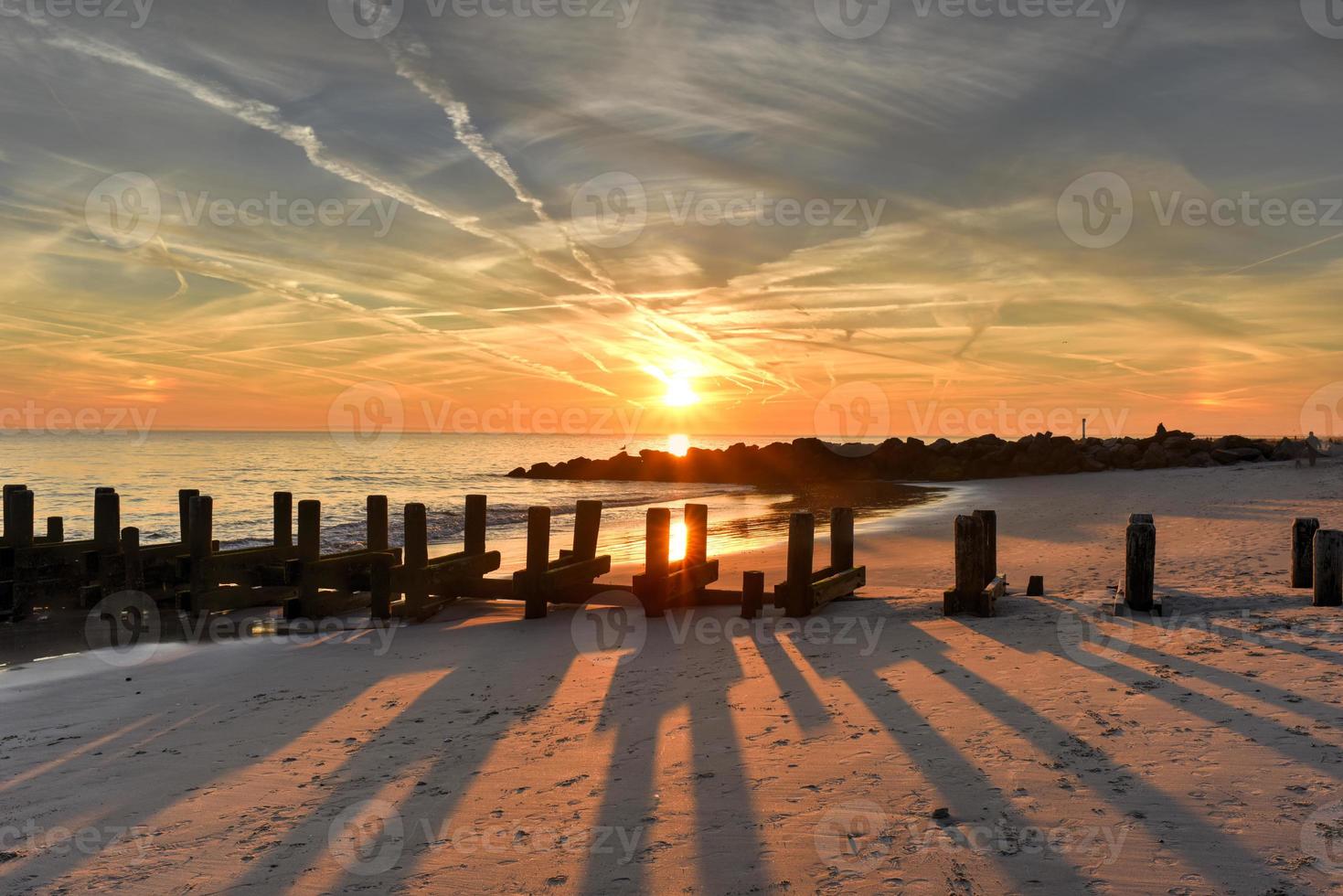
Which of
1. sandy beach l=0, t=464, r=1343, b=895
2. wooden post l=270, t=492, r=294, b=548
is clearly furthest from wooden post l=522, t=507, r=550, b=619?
wooden post l=270, t=492, r=294, b=548

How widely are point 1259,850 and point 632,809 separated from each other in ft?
10.3

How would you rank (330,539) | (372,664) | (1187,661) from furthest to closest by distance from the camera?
(330,539) → (372,664) → (1187,661)

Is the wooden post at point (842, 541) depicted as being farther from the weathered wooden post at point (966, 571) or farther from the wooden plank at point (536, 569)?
the wooden plank at point (536, 569)

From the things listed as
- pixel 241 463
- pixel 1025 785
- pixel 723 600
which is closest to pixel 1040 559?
pixel 723 600

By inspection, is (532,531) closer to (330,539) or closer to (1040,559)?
(1040,559)

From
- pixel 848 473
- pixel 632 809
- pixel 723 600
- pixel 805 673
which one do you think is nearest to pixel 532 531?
pixel 723 600

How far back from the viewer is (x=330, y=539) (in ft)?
83.6

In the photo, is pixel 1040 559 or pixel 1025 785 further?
pixel 1040 559

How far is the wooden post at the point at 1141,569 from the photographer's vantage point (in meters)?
8.41

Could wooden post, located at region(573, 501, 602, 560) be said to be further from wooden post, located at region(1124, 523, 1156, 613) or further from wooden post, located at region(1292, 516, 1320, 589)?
wooden post, located at region(1292, 516, 1320, 589)

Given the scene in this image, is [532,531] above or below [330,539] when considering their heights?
above

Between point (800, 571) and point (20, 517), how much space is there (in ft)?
40.6

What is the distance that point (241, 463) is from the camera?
255ft

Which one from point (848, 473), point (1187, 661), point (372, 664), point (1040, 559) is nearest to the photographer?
point (1187, 661)
